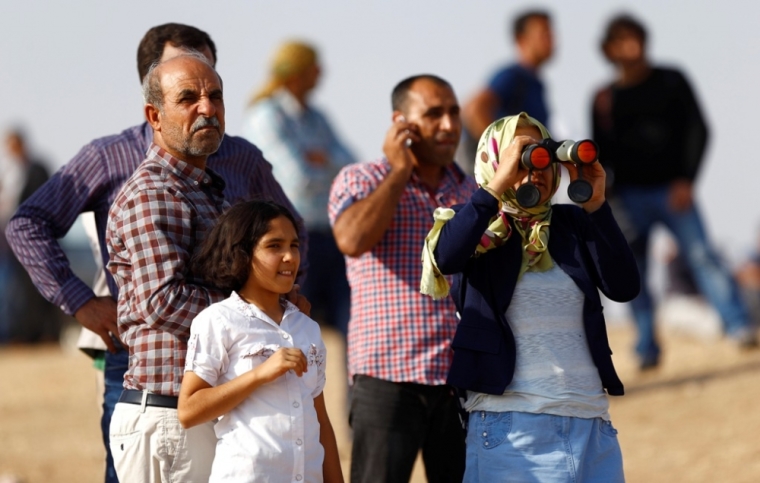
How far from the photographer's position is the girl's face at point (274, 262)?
3939 millimetres

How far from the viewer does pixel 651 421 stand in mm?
8516

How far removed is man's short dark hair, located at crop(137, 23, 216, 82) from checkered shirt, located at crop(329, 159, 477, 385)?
83 centimetres

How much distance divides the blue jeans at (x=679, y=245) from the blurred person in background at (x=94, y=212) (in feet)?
17.2

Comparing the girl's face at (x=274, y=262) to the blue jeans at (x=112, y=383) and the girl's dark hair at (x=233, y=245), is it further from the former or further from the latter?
the blue jeans at (x=112, y=383)

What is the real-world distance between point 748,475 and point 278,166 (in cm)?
331

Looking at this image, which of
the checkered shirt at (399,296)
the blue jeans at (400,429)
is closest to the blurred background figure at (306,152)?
the checkered shirt at (399,296)

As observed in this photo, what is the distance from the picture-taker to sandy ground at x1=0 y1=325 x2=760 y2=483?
7598 mm

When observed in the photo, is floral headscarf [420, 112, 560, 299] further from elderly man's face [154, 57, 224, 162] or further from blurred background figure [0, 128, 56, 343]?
blurred background figure [0, 128, 56, 343]

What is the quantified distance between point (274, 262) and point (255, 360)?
12.2 inches

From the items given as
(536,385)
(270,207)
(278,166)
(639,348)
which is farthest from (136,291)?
(639,348)

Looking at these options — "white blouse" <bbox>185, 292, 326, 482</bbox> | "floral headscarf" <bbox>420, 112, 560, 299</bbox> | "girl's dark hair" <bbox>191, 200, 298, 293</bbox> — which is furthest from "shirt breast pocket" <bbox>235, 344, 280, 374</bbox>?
"floral headscarf" <bbox>420, 112, 560, 299</bbox>

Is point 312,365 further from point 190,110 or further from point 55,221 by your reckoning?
point 55,221

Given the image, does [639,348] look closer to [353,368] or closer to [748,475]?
[748,475]

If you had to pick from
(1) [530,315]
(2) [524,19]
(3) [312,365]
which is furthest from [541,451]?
(2) [524,19]
